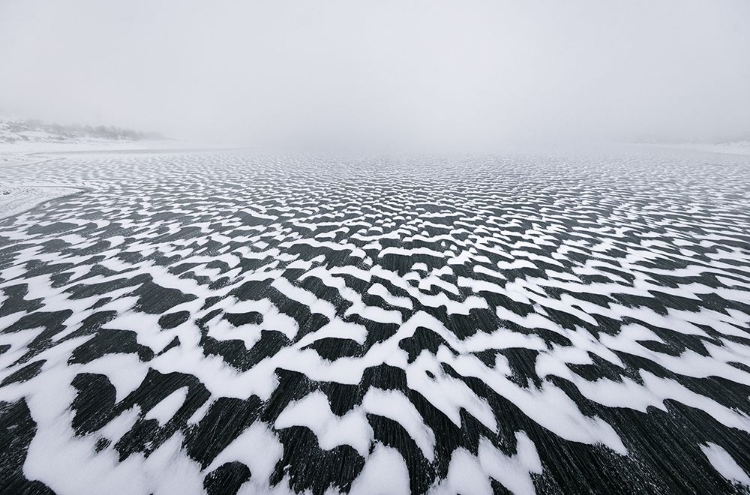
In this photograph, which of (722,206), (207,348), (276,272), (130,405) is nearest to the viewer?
(130,405)

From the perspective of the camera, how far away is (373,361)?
2.46 metres

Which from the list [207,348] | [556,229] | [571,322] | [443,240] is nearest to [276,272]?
[207,348]

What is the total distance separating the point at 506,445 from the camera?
1.82 meters

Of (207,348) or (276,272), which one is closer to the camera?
(207,348)

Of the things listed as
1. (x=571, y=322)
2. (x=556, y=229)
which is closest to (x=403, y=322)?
(x=571, y=322)

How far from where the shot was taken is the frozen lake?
169cm

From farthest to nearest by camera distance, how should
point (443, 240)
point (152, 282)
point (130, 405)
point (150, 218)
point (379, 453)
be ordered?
point (150, 218), point (443, 240), point (152, 282), point (130, 405), point (379, 453)

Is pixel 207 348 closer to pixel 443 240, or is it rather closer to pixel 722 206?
pixel 443 240

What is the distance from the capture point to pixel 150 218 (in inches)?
253

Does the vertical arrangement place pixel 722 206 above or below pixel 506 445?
above

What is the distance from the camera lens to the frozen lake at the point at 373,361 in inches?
66.6

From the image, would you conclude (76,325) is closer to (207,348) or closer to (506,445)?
(207,348)

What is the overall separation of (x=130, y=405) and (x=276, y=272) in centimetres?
216

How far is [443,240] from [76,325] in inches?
205
